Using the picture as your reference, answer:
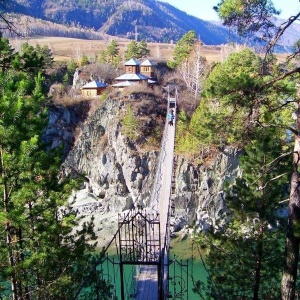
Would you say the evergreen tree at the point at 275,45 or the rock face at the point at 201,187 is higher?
the evergreen tree at the point at 275,45

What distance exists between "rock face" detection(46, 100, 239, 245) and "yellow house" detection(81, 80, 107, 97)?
55.0 inches

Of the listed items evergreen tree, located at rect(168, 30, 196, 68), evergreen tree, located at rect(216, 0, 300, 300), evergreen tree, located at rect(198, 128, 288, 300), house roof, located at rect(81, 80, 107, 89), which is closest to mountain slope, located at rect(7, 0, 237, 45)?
evergreen tree, located at rect(168, 30, 196, 68)

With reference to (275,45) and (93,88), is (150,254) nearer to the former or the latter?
(275,45)

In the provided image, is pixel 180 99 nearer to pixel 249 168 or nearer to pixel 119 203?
pixel 119 203

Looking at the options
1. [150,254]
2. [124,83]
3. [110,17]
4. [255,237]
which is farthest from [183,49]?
[110,17]

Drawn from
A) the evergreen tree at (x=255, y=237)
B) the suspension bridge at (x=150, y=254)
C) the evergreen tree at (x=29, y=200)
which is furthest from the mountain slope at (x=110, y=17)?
the evergreen tree at (x=29, y=200)

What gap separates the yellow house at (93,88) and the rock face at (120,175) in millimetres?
1398

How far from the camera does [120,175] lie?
19844mm

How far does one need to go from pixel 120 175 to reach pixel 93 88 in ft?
21.3

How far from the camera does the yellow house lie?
2345 cm

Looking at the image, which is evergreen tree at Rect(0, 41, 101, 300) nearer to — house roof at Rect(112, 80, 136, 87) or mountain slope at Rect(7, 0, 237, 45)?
house roof at Rect(112, 80, 136, 87)

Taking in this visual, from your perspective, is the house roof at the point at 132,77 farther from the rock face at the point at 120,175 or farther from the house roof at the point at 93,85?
the rock face at the point at 120,175

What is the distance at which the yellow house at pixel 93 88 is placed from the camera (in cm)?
2345

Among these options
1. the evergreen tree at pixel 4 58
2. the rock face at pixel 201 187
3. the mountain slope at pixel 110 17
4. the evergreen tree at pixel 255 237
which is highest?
the mountain slope at pixel 110 17
